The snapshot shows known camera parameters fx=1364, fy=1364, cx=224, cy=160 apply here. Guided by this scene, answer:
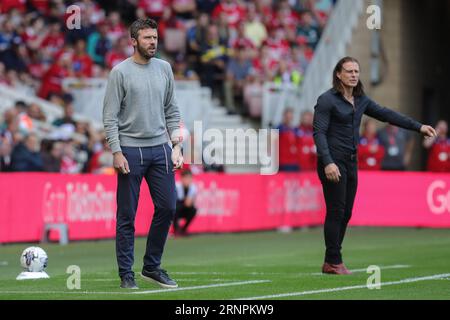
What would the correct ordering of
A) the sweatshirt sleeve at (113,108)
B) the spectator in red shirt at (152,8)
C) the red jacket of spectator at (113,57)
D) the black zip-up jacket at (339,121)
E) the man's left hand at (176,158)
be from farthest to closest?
the spectator in red shirt at (152,8) < the red jacket of spectator at (113,57) < the black zip-up jacket at (339,121) < the man's left hand at (176,158) < the sweatshirt sleeve at (113,108)

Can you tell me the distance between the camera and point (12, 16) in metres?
28.9

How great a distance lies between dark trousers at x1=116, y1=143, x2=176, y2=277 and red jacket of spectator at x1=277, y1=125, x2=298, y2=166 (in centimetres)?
1478

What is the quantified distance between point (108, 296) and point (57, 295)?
0.54 m

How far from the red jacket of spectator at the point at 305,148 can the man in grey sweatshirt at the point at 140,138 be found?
15101 millimetres

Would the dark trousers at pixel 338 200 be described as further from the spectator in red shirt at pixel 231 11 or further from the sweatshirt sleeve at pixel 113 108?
the spectator in red shirt at pixel 231 11

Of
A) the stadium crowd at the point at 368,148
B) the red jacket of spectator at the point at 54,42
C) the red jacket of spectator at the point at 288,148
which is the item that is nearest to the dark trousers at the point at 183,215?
the stadium crowd at the point at 368,148

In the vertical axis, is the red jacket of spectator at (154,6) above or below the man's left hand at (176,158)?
above

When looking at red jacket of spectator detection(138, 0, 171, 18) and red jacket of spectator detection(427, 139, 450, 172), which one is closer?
red jacket of spectator detection(427, 139, 450, 172)

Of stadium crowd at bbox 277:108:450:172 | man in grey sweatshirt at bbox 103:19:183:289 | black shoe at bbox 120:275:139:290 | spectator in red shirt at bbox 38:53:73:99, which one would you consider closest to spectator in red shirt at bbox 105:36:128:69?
spectator in red shirt at bbox 38:53:73:99

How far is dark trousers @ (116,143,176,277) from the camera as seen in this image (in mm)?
12227

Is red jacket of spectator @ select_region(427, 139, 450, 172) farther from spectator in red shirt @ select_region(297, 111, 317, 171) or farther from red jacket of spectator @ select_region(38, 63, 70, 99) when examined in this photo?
red jacket of spectator @ select_region(38, 63, 70, 99)

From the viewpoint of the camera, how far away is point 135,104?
12180 mm

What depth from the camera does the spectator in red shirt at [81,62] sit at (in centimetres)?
2905
